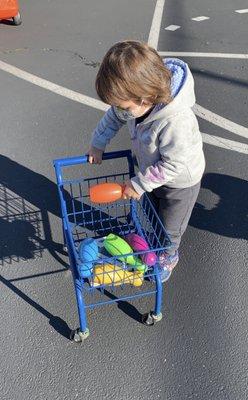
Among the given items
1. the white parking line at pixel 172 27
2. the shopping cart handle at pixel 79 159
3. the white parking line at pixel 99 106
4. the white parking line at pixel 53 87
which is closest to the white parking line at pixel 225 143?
the white parking line at pixel 99 106

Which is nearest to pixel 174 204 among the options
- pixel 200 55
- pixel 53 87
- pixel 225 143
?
pixel 225 143

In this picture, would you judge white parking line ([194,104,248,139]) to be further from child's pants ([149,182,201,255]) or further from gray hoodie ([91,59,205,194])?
gray hoodie ([91,59,205,194])

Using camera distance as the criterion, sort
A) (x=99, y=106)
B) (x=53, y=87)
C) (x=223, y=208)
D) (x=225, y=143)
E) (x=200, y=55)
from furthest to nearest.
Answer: (x=200, y=55) < (x=53, y=87) < (x=99, y=106) < (x=225, y=143) < (x=223, y=208)

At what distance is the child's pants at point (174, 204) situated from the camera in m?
2.34

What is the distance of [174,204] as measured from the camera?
7.80 feet

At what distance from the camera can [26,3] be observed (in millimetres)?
7441

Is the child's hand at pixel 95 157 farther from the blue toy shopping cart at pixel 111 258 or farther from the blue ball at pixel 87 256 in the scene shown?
the blue ball at pixel 87 256

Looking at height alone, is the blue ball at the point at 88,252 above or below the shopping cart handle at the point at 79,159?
below

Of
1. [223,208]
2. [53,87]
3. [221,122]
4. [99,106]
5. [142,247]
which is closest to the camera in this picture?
[142,247]

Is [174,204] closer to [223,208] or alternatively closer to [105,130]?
[105,130]

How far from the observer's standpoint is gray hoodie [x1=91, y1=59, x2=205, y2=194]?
192 cm

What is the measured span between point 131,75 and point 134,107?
0.19 metres

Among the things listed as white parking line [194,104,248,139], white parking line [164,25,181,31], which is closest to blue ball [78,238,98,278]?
white parking line [194,104,248,139]

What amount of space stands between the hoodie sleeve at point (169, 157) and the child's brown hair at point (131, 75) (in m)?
0.18
